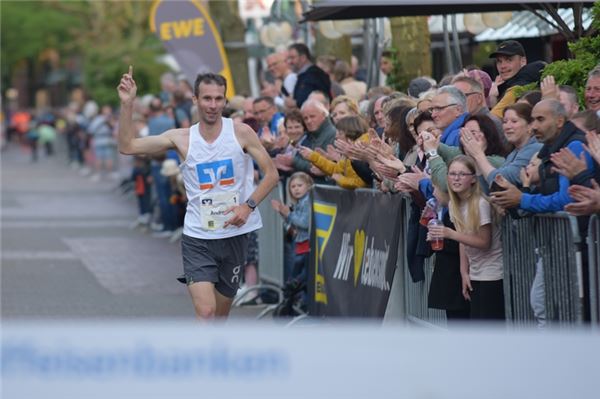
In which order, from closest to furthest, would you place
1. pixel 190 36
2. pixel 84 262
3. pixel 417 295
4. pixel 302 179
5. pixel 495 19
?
pixel 417 295, pixel 302 179, pixel 495 19, pixel 84 262, pixel 190 36

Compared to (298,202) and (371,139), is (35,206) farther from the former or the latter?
(371,139)

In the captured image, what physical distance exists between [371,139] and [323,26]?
932 centimetres

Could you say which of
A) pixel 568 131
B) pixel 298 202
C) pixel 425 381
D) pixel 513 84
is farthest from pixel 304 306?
pixel 425 381

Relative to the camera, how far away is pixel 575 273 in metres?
7.09

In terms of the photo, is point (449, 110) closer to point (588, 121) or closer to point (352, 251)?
point (588, 121)

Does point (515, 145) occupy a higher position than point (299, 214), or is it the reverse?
point (515, 145)

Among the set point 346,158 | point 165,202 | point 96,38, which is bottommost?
point 165,202

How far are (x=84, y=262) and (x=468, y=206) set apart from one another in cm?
1080

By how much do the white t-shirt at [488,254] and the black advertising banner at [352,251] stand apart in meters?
1.73

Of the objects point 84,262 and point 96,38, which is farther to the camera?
point 96,38

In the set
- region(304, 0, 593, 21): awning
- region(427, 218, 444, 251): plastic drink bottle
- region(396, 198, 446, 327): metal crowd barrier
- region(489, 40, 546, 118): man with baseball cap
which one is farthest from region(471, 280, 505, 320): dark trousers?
region(304, 0, 593, 21): awning

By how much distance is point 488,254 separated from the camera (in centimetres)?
823

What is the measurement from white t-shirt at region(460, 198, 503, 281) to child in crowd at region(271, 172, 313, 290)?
399cm

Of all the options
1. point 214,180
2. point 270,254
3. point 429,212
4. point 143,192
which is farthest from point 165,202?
point 429,212
